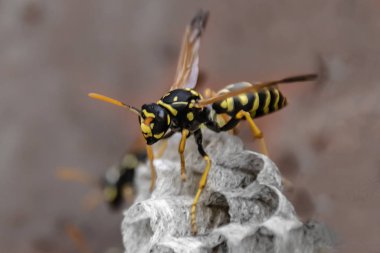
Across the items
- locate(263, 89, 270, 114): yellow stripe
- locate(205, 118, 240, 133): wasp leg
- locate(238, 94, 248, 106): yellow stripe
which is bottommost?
locate(205, 118, 240, 133): wasp leg

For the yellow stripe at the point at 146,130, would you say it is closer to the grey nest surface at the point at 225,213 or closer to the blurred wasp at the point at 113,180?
the grey nest surface at the point at 225,213

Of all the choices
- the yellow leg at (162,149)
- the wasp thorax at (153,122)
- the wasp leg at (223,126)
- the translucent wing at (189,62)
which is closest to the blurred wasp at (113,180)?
the yellow leg at (162,149)

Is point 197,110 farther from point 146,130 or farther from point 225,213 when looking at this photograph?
point 225,213

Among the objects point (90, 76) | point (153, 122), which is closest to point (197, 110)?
point (153, 122)

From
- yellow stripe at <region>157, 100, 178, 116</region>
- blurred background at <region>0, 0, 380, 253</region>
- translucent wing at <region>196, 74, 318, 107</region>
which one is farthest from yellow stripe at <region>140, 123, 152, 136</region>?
blurred background at <region>0, 0, 380, 253</region>

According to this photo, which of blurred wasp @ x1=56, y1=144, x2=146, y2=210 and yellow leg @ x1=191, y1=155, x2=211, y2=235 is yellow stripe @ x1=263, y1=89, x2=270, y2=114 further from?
blurred wasp @ x1=56, y1=144, x2=146, y2=210

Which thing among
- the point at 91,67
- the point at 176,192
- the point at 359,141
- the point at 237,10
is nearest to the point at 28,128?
the point at 91,67
